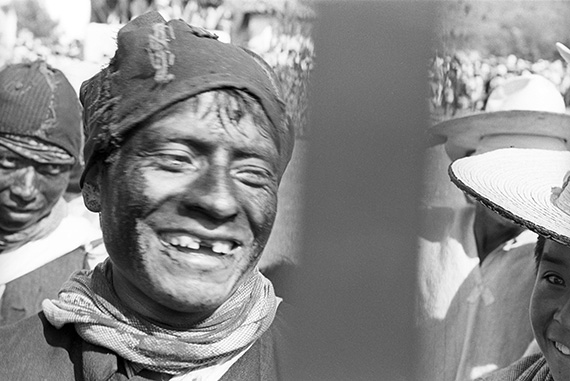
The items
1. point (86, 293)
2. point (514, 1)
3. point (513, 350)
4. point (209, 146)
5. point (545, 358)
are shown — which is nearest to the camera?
point (209, 146)

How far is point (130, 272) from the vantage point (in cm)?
168

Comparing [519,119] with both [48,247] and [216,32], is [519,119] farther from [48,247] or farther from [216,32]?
[48,247]

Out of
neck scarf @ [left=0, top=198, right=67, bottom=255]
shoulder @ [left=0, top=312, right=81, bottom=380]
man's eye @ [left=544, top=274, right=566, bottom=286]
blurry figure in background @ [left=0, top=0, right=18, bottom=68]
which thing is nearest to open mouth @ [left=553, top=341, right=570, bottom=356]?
man's eye @ [left=544, top=274, right=566, bottom=286]

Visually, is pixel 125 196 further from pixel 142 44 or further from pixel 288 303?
pixel 288 303

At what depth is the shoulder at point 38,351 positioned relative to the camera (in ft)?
5.70

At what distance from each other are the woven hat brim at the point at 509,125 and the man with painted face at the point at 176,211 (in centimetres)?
95

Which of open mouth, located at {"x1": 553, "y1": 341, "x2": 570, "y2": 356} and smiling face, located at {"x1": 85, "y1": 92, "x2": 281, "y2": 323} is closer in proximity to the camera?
smiling face, located at {"x1": 85, "y1": 92, "x2": 281, "y2": 323}

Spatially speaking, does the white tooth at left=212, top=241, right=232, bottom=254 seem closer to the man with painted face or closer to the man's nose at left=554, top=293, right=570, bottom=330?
the man with painted face

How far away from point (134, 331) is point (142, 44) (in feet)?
1.62

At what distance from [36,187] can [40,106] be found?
26 centimetres

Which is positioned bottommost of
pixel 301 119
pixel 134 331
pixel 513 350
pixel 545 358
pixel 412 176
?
pixel 513 350

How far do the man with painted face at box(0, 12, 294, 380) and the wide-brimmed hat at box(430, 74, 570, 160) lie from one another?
101 centimetres

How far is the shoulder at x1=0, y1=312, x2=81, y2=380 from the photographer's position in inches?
68.4

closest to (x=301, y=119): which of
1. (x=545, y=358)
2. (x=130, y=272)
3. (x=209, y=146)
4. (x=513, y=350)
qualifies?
(x=209, y=146)
